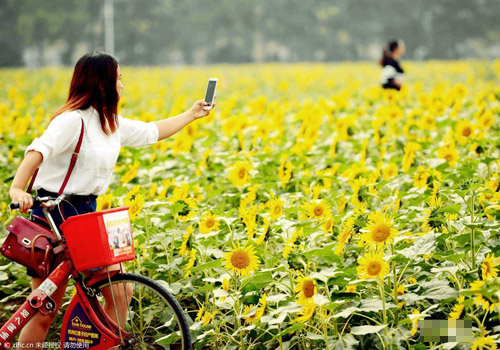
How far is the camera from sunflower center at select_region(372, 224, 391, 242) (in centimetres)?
261

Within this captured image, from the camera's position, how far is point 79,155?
2.66 meters

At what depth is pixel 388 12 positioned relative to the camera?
5022 cm

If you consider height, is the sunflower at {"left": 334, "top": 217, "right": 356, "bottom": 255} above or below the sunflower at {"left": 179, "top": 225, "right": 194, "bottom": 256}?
above

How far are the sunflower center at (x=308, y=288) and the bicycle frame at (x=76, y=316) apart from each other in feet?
2.29

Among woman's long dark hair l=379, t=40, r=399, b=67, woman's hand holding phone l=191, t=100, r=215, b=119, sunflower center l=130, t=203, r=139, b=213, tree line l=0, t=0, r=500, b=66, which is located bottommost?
sunflower center l=130, t=203, r=139, b=213

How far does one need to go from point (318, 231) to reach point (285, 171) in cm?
91

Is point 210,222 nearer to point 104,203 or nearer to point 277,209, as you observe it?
point 277,209

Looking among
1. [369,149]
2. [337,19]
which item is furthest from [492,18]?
[369,149]

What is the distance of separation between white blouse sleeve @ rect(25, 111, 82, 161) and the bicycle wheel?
52cm

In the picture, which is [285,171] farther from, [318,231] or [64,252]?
[64,252]

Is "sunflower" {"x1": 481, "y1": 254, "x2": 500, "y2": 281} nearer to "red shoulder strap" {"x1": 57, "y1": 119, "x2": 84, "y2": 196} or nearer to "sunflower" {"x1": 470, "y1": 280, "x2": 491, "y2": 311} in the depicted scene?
"sunflower" {"x1": 470, "y1": 280, "x2": 491, "y2": 311}

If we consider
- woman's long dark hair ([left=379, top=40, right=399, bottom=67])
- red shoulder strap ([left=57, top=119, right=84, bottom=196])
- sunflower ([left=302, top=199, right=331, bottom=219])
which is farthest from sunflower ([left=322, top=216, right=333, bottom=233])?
woman's long dark hair ([left=379, top=40, right=399, bottom=67])

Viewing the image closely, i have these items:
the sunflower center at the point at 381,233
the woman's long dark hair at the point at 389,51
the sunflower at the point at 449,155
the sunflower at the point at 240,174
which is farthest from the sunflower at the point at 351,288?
the woman's long dark hair at the point at 389,51

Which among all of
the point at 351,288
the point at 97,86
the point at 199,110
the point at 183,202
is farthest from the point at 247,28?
the point at 351,288
